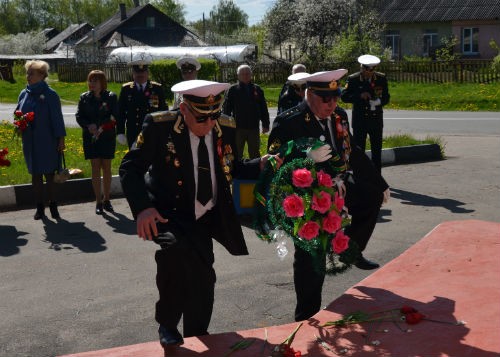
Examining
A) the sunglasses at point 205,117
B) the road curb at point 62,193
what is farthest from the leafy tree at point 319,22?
the sunglasses at point 205,117

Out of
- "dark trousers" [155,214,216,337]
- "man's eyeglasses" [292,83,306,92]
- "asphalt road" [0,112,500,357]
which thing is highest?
"man's eyeglasses" [292,83,306,92]

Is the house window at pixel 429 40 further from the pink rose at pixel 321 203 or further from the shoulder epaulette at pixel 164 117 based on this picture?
the shoulder epaulette at pixel 164 117

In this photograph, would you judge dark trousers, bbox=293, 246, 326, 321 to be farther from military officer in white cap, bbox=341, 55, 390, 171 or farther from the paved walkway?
military officer in white cap, bbox=341, 55, 390, 171

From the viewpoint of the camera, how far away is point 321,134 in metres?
6.37

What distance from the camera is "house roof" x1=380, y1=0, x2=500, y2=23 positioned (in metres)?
54.2

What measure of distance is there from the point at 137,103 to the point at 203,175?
5473 millimetres

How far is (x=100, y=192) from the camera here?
10.8m

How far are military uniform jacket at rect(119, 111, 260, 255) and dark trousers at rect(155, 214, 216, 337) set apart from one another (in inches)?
4.2

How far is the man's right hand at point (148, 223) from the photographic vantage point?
5082 millimetres

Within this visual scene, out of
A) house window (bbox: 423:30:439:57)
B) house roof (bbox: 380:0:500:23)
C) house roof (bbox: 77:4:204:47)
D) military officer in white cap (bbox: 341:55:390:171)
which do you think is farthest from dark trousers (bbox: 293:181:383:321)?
house roof (bbox: 77:4:204:47)

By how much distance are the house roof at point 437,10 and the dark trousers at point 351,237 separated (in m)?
50.0

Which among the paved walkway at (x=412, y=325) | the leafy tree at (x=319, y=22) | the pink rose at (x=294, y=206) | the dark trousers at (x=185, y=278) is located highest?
the leafy tree at (x=319, y=22)

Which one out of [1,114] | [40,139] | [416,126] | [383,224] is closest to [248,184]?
[383,224]

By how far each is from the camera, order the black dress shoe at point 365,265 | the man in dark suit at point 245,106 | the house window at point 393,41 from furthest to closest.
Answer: the house window at point 393,41
the man in dark suit at point 245,106
the black dress shoe at point 365,265
